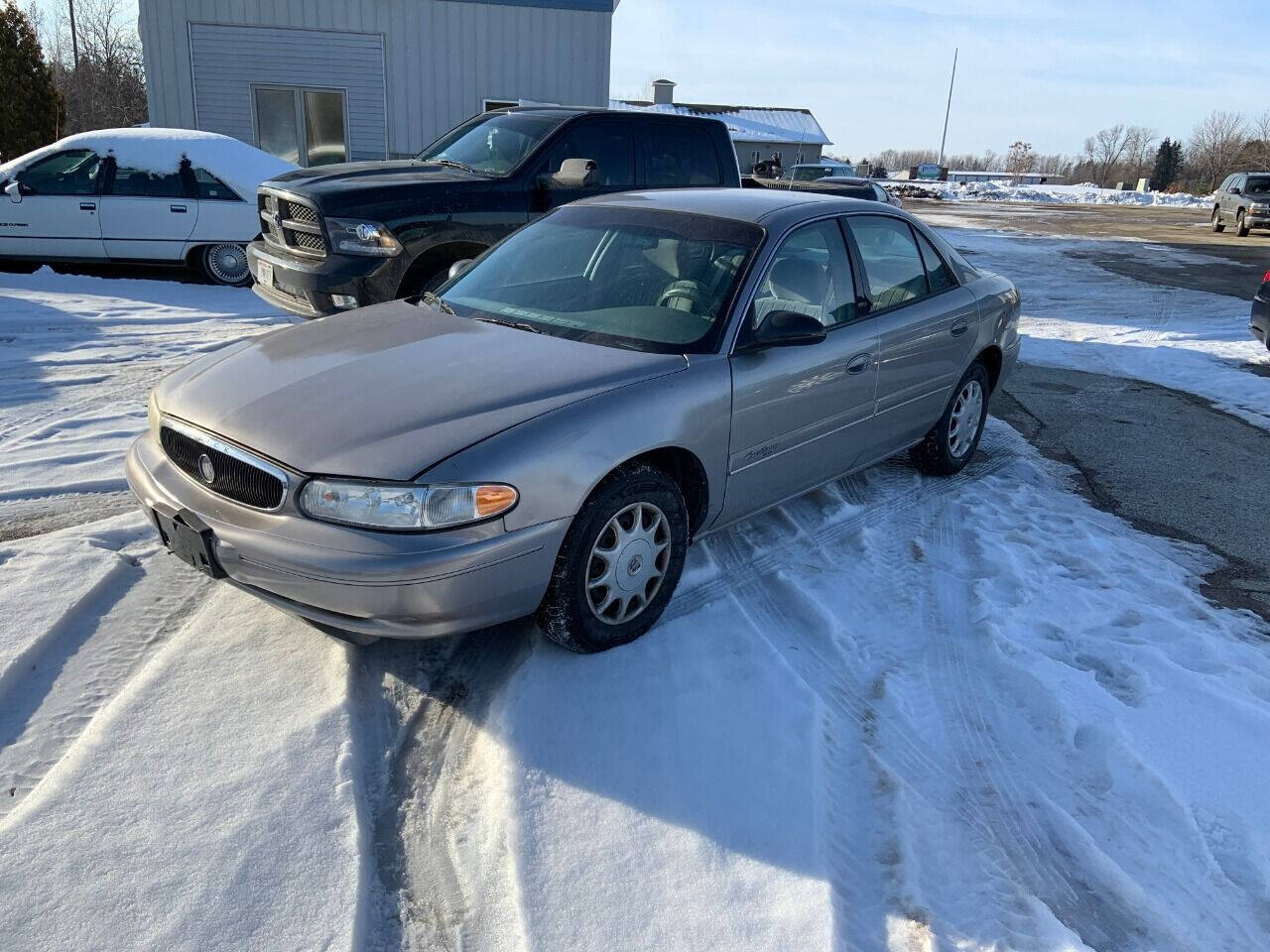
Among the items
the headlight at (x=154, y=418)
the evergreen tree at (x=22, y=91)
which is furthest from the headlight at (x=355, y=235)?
the evergreen tree at (x=22, y=91)

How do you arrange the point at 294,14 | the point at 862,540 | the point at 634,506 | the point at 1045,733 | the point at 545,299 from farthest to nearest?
the point at 294,14 < the point at 862,540 < the point at 545,299 < the point at 634,506 < the point at 1045,733

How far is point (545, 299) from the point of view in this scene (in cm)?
407

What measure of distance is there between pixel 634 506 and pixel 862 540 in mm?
1668

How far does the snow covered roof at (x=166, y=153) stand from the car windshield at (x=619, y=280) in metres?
6.75

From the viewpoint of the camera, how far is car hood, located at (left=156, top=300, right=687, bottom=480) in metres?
2.89

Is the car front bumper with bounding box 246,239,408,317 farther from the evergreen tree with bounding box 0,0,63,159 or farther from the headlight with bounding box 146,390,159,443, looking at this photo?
the evergreen tree with bounding box 0,0,63,159

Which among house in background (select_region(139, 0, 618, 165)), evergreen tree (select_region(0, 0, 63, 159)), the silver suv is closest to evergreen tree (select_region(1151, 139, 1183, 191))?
the silver suv

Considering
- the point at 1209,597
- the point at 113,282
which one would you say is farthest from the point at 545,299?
the point at 113,282

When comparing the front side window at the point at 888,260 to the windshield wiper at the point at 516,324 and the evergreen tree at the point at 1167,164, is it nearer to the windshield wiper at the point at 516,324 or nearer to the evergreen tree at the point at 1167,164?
the windshield wiper at the point at 516,324

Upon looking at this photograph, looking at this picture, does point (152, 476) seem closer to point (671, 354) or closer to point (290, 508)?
point (290, 508)

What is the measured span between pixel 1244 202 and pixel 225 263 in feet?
87.4

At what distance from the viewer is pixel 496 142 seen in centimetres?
756

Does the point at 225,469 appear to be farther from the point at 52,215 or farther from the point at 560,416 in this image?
the point at 52,215

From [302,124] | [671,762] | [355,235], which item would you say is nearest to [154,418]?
[671,762]
